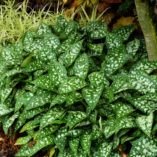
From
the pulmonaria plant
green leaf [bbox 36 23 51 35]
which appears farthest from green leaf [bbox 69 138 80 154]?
green leaf [bbox 36 23 51 35]

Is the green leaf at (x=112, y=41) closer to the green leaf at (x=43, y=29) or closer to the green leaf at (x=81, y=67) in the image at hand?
the green leaf at (x=81, y=67)

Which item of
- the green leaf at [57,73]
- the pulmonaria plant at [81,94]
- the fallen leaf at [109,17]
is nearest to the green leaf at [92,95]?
the pulmonaria plant at [81,94]

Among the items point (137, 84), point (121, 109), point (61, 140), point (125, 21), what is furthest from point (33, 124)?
point (125, 21)

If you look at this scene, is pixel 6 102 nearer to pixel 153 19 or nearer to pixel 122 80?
pixel 122 80

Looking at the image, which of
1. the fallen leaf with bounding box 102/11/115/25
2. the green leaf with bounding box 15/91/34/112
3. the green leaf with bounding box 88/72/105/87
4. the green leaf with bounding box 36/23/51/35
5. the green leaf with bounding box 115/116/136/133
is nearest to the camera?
the green leaf with bounding box 115/116/136/133

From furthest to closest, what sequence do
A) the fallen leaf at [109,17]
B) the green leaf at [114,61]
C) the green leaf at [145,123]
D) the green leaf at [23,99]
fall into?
the fallen leaf at [109,17], the green leaf at [23,99], the green leaf at [114,61], the green leaf at [145,123]

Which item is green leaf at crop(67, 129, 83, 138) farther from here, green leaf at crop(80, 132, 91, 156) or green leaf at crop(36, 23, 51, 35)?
green leaf at crop(36, 23, 51, 35)

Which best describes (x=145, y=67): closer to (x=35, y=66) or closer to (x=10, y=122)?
(x=35, y=66)
